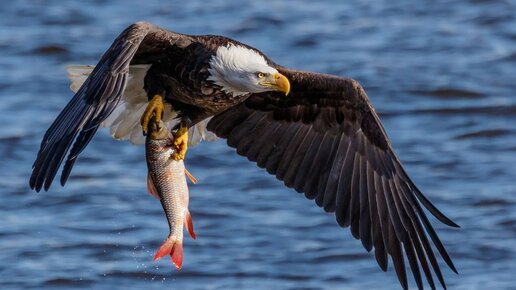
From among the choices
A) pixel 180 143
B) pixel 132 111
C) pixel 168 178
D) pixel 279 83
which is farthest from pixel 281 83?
pixel 132 111

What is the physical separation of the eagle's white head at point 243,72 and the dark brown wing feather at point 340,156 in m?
0.41

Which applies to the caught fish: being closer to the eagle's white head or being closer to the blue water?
the eagle's white head

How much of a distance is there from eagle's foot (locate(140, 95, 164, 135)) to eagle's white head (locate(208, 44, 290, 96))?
0.26 metres

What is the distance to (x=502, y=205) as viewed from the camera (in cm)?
909

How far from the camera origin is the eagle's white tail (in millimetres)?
6914

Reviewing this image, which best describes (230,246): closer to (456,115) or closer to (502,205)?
(502,205)

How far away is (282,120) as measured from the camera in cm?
741

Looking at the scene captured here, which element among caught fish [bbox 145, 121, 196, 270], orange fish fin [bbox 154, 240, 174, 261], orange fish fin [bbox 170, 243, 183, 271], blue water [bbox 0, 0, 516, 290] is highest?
caught fish [bbox 145, 121, 196, 270]

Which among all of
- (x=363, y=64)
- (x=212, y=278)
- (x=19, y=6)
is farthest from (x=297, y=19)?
(x=212, y=278)

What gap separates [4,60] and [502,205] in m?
4.64

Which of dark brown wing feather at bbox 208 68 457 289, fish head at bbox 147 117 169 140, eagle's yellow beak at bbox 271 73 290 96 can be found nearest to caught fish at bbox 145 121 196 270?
fish head at bbox 147 117 169 140

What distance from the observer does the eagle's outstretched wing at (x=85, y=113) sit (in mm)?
5727

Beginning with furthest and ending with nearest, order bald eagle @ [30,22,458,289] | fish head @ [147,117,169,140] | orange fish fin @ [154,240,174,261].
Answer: bald eagle @ [30,22,458,289] → fish head @ [147,117,169,140] → orange fish fin @ [154,240,174,261]

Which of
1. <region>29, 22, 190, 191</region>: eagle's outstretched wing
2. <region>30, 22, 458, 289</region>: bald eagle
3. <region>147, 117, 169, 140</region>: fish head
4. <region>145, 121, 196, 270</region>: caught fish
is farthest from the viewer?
<region>30, 22, 458, 289</region>: bald eagle
